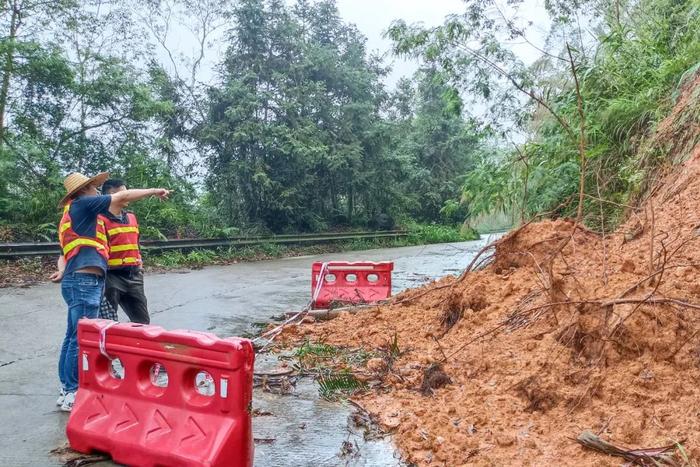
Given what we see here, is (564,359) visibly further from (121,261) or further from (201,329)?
(201,329)

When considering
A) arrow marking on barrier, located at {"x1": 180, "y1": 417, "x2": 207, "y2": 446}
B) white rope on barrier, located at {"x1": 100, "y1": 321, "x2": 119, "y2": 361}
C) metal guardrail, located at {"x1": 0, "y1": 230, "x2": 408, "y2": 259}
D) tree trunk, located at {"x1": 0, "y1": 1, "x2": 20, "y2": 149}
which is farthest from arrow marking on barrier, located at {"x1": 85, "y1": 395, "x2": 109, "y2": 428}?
tree trunk, located at {"x1": 0, "y1": 1, "x2": 20, "y2": 149}

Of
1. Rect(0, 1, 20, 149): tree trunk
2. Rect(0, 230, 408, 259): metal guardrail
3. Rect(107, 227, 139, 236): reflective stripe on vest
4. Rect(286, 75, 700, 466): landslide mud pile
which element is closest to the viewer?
Rect(286, 75, 700, 466): landslide mud pile

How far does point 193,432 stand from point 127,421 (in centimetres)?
55

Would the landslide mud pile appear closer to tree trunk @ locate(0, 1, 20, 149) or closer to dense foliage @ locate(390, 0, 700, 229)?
dense foliage @ locate(390, 0, 700, 229)

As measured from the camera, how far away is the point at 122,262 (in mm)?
5277

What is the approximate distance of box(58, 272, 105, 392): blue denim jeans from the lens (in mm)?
4328

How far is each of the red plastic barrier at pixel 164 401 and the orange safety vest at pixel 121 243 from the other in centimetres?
149

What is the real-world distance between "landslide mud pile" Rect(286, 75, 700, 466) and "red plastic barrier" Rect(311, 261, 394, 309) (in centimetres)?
246

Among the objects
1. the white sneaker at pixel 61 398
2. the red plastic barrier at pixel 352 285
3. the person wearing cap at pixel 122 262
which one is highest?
the person wearing cap at pixel 122 262

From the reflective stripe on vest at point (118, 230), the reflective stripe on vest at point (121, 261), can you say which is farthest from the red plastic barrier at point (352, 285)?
the reflective stripe on vest at point (118, 230)

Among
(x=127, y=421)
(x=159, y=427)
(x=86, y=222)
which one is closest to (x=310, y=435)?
(x=159, y=427)

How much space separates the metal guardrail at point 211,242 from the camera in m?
13.1

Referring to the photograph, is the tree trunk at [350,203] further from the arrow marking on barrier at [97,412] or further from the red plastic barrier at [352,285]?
the arrow marking on barrier at [97,412]

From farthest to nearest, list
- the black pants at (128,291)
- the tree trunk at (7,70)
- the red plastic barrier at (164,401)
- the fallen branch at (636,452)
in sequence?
the tree trunk at (7,70) → the black pants at (128,291) → the red plastic barrier at (164,401) → the fallen branch at (636,452)
